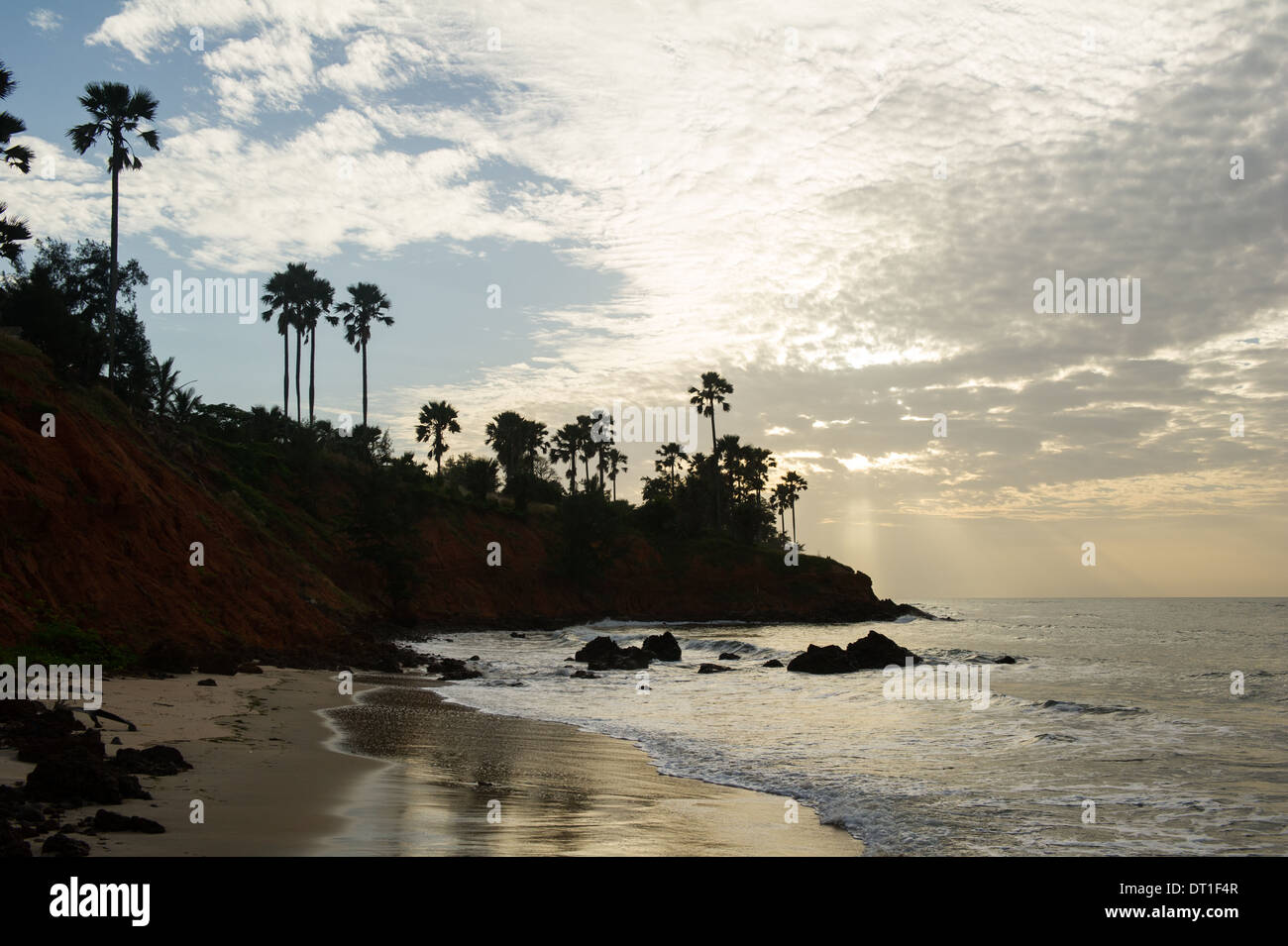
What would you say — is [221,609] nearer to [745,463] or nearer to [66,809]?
[66,809]

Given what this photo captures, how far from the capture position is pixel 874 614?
288 feet

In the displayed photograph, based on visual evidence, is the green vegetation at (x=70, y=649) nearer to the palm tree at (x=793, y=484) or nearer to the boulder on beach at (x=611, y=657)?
the boulder on beach at (x=611, y=657)

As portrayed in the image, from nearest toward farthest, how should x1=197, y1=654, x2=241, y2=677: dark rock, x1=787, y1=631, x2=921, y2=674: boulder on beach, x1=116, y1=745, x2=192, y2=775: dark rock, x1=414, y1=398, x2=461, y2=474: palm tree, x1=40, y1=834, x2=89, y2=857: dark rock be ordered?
x1=40, y1=834, x2=89, y2=857: dark rock < x1=116, y1=745, x2=192, y2=775: dark rock < x1=197, y1=654, x2=241, y2=677: dark rock < x1=787, y1=631, x2=921, y2=674: boulder on beach < x1=414, y1=398, x2=461, y2=474: palm tree

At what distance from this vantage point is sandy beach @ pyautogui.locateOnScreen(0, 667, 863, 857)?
7824 mm

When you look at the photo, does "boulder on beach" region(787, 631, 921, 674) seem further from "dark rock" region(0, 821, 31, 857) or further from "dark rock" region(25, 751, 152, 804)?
"dark rock" region(0, 821, 31, 857)

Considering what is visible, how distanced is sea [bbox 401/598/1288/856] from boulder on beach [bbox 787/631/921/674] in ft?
2.84

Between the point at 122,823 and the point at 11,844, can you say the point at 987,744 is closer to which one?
the point at 122,823

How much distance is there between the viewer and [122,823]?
7066 mm

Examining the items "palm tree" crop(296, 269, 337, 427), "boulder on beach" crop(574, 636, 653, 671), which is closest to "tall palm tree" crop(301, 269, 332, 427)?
"palm tree" crop(296, 269, 337, 427)

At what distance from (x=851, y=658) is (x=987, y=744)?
19589mm

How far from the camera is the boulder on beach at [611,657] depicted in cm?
3616

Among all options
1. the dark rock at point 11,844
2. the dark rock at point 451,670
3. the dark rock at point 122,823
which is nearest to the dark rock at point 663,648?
the dark rock at point 451,670

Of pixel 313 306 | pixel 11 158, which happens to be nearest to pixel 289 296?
pixel 313 306
